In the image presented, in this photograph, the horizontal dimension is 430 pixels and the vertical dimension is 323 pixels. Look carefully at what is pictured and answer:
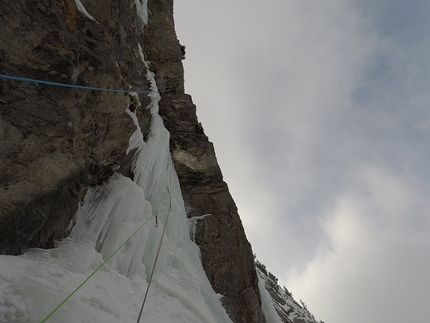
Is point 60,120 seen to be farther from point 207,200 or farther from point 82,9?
point 207,200

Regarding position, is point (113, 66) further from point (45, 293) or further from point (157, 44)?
point (157, 44)

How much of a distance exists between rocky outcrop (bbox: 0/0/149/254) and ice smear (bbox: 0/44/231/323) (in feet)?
1.08

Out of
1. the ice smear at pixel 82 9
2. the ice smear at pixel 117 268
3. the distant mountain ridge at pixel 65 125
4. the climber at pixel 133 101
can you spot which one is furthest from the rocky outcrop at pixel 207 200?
the ice smear at pixel 82 9

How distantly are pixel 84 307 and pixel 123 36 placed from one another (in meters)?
5.57

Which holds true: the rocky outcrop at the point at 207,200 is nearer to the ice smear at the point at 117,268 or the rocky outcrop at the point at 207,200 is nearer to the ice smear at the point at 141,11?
the ice smear at the point at 117,268

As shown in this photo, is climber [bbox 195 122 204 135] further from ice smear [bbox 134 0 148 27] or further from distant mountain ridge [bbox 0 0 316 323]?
ice smear [bbox 134 0 148 27]

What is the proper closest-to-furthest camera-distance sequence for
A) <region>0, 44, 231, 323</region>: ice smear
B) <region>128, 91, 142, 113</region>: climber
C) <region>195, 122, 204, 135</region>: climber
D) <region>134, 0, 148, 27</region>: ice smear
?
<region>0, 44, 231, 323</region>: ice smear → <region>128, 91, 142, 113</region>: climber → <region>134, 0, 148, 27</region>: ice smear → <region>195, 122, 204, 135</region>: climber

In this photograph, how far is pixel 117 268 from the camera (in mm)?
3729

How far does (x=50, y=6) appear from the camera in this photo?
331cm

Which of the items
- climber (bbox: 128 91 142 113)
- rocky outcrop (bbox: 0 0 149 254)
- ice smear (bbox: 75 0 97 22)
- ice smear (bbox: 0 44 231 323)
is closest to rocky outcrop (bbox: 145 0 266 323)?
ice smear (bbox: 0 44 231 323)

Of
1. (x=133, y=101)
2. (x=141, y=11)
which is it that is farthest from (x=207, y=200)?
(x=141, y=11)

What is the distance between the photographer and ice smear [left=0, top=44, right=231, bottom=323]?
228 cm

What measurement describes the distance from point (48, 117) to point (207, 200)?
6223 mm

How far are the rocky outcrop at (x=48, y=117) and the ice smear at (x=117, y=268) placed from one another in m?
0.33
